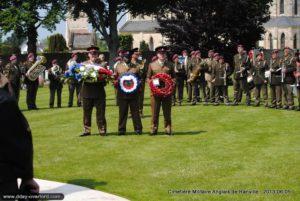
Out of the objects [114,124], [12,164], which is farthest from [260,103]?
[12,164]

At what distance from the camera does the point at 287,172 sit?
11.3 meters

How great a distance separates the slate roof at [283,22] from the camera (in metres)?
106

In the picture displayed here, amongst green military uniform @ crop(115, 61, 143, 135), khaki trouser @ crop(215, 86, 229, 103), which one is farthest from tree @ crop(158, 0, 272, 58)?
green military uniform @ crop(115, 61, 143, 135)

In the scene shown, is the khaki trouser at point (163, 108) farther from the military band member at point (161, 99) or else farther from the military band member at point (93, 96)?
the military band member at point (93, 96)

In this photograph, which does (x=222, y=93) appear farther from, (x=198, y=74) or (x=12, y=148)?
(x=12, y=148)

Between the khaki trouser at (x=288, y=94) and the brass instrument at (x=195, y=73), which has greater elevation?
the brass instrument at (x=195, y=73)

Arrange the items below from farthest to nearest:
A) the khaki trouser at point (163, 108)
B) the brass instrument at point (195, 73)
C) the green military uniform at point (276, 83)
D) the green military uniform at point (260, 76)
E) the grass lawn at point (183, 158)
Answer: the brass instrument at point (195, 73) < the green military uniform at point (260, 76) < the green military uniform at point (276, 83) < the khaki trouser at point (163, 108) < the grass lawn at point (183, 158)

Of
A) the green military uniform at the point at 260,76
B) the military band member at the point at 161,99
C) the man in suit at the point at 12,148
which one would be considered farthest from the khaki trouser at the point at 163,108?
the man in suit at the point at 12,148

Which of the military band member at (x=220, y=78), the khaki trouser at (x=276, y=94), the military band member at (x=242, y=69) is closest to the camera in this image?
the khaki trouser at (x=276, y=94)

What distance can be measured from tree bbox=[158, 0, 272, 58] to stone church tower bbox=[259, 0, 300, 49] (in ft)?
211

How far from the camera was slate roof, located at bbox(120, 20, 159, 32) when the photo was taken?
118 metres

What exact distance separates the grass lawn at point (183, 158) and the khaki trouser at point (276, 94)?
2.83 meters

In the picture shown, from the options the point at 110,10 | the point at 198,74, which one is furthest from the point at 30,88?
the point at 110,10

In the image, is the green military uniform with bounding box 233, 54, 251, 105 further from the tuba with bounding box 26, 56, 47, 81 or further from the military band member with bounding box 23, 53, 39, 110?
the military band member with bounding box 23, 53, 39, 110
